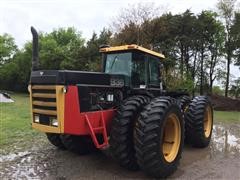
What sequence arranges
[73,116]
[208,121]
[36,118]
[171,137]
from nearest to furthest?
[73,116], [36,118], [171,137], [208,121]

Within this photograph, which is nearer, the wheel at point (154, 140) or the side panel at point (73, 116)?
the side panel at point (73, 116)

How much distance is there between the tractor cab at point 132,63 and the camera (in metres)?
6.14

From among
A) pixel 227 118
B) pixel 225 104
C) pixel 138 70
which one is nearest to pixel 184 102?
pixel 138 70

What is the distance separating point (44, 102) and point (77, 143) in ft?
5.19

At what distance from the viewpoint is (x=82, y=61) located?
29.8m

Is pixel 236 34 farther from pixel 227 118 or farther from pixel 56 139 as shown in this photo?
pixel 56 139

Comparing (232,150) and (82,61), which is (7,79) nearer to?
(82,61)

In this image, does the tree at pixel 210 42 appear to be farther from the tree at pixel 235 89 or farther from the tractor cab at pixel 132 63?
the tractor cab at pixel 132 63

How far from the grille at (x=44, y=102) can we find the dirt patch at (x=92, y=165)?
981 millimetres

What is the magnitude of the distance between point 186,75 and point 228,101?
3.45 m

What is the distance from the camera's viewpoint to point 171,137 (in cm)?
573

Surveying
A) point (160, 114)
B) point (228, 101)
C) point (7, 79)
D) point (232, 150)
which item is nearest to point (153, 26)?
point (228, 101)

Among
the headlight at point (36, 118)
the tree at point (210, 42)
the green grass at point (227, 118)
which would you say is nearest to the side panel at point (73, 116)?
the headlight at point (36, 118)

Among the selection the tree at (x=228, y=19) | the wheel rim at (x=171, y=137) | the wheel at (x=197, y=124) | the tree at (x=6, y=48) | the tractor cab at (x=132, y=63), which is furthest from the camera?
the tree at (x=6, y=48)
